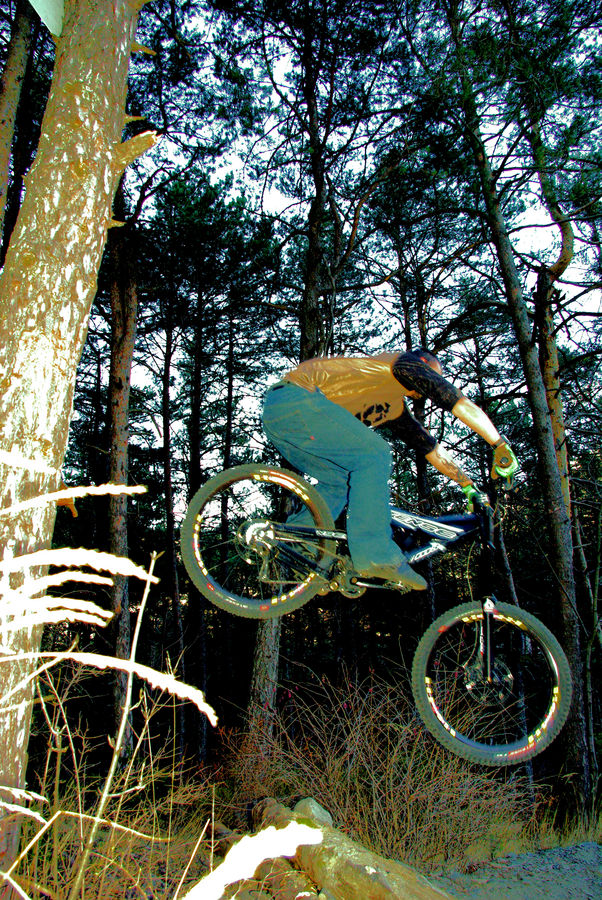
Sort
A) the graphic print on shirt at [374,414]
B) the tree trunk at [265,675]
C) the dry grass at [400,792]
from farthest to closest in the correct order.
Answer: the tree trunk at [265,675] < the dry grass at [400,792] < the graphic print on shirt at [374,414]

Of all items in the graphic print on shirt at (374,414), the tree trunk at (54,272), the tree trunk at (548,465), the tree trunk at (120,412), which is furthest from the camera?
the tree trunk at (120,412)

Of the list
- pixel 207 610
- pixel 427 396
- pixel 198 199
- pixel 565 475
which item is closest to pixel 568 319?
pixel 565 475

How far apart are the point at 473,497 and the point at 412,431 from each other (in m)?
0.55

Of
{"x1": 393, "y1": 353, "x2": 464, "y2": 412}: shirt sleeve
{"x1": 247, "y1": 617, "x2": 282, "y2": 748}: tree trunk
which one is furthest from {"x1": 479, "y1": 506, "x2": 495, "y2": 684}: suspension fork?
{"x1": 247, "y1": 617, "x2": 282, "y2": 748}: tree trunk

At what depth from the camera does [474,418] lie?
2680 millimetres

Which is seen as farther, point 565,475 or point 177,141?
point 177,141

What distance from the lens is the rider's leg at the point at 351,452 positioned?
281 centimetres

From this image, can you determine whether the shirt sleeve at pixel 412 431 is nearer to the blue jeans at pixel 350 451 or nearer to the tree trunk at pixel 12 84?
the blue jeans at pixel 350 451

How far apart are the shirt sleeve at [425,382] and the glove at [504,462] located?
A: 1.11 ft

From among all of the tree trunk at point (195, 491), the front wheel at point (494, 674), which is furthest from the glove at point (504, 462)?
the tree trunk at point (195, 491)

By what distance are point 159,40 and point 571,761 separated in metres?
11.0

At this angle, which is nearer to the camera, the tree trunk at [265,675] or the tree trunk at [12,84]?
the tree trunk at [12,84]

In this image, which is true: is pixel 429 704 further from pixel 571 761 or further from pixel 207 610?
pixel 207 610

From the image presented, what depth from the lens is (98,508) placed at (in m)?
13.8
